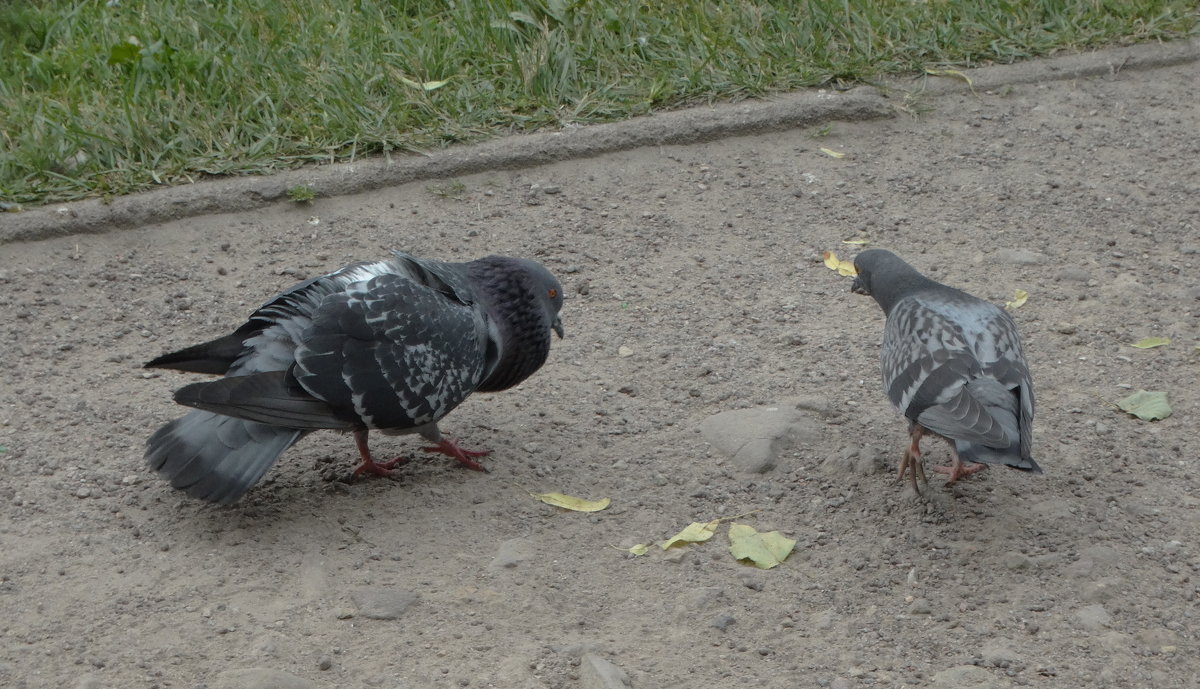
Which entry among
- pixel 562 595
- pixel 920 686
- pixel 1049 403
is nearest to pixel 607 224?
pixel 1049 403

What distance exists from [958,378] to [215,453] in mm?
2184

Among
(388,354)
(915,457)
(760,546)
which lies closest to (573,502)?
(760,546)

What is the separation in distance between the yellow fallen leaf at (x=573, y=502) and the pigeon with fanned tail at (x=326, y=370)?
0.42 meters

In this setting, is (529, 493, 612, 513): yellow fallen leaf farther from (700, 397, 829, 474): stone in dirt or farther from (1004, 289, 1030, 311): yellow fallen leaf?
(1004, 289, 1030, 311): yellow fallen leaf

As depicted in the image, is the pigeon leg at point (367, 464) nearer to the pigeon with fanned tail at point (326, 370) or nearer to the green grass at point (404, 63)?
the pigeon with fanned tail at point (326, 370)

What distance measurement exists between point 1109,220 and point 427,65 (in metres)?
3.39

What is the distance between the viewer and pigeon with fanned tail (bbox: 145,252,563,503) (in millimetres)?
3746

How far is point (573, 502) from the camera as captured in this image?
402 centimetres

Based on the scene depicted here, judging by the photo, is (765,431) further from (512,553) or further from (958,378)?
(512,553)

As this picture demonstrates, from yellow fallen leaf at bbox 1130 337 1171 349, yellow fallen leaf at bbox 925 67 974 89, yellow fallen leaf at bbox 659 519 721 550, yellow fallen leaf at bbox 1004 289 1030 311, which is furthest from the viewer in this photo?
yellow fallen leaf at bbox 925 67 974 89

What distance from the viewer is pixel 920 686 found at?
3.17 metres

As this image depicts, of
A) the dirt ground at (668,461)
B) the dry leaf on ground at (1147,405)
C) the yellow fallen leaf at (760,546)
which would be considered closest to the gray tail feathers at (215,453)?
the dirt ground at (668,461)

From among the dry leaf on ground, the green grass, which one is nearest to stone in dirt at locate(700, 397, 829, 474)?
the dry leaf on ground

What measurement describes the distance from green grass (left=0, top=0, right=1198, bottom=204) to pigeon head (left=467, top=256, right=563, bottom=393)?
1998mm
